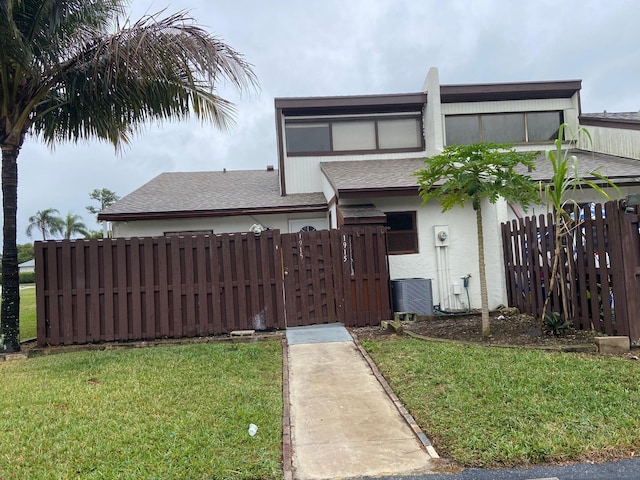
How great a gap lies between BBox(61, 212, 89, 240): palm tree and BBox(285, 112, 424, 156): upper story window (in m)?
55.1

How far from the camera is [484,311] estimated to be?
23.2 ft

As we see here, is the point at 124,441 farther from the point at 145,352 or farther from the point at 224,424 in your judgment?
the point at 145,352

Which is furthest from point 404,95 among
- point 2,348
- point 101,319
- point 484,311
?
point 2,348

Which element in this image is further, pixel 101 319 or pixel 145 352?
pixel 101 319

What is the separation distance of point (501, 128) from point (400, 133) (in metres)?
3.21

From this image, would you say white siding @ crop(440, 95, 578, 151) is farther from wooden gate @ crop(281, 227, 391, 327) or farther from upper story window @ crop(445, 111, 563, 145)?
wooden gate @ crop(281, 227, 391, 327)

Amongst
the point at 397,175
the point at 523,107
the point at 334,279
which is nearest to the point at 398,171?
the point at 397,175

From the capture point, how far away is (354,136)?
45.0 feet

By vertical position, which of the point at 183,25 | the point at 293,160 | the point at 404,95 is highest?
the point at 404,95

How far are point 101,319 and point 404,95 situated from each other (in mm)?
10456

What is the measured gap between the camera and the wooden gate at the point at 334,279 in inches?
341

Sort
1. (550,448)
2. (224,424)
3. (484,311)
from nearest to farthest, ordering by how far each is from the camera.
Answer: (550,448), (224,424), (484,311)

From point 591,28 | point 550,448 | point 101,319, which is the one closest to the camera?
point 550,448

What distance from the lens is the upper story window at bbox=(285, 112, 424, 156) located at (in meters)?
13.5
